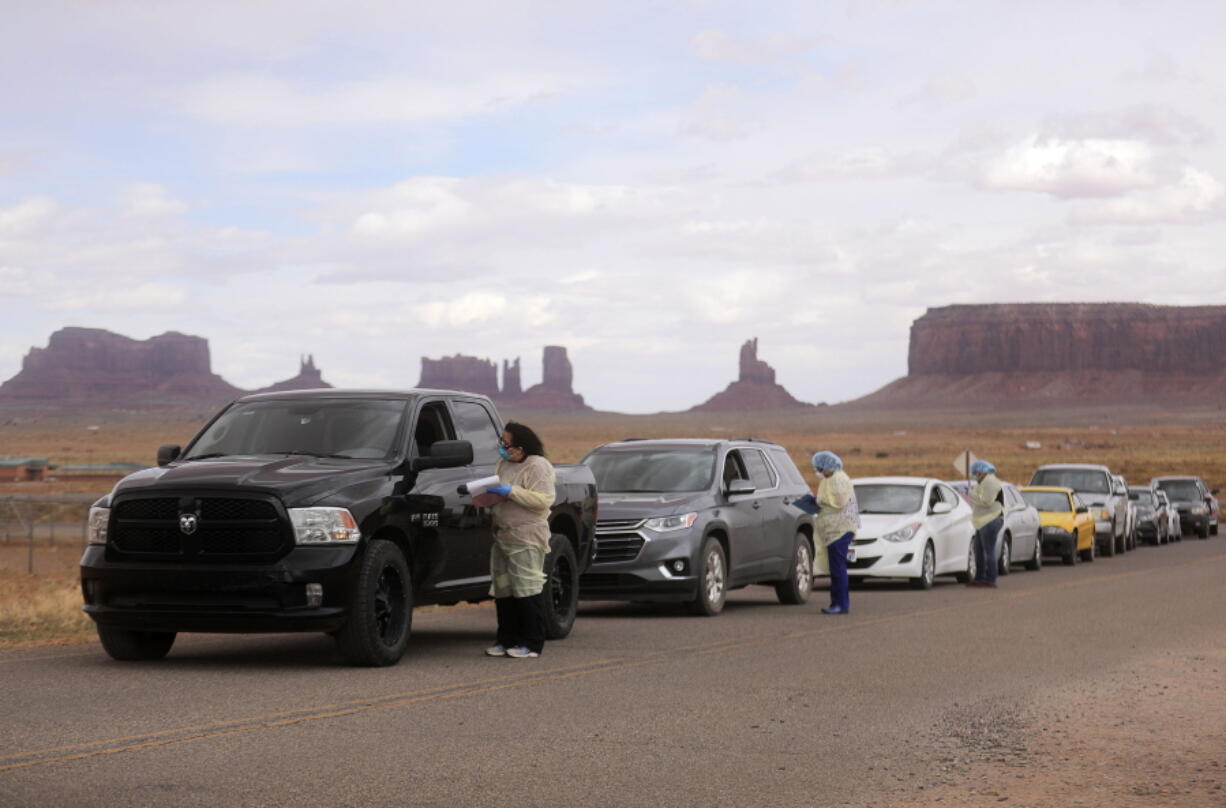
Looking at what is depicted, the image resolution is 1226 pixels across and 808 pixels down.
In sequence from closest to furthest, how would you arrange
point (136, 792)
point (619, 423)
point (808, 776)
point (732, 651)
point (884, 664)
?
1. point (136, 792)
2. point (808, 776)
3. point (884, 664)
4. point (732, 651)
5. point (619, 423)

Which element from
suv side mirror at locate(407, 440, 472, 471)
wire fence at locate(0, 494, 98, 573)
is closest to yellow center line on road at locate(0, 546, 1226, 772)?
suv side mirror at locate(407, 440, 472, 471)

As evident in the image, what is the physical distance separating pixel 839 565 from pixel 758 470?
1859 mm

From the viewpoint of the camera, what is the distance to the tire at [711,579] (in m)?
17.0

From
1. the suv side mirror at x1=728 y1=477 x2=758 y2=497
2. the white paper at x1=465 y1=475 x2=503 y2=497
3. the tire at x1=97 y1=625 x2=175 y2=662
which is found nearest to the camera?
the tire at x1=97 y1=625 x2=175 y2=662

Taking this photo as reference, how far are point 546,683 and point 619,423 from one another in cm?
17427

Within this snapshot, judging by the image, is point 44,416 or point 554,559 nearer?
point 554,559

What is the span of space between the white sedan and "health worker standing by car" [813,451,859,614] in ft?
14.4

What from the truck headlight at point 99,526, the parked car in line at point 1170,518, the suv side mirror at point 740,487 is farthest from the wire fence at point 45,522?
the parked car in line at point 1170,518

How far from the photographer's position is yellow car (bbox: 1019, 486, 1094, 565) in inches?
1196

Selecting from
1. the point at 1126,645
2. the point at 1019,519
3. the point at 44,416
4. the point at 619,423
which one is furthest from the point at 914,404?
the point at 1126,645

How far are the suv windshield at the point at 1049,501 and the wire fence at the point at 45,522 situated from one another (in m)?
17.6

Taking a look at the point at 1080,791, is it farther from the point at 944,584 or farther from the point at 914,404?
the point at 914,404

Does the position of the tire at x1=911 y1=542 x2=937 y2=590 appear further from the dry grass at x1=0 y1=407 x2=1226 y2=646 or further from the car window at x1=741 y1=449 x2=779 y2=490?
the dry grass at x1=0 y1=407 x2=1226 y2=646

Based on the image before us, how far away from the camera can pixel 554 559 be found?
14102mm
